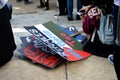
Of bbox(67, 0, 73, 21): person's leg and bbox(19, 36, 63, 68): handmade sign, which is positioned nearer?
bbox(19, 36, 63, 68): handmade sign

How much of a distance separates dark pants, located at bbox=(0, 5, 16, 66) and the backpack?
1193 mm

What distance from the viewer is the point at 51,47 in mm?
3650

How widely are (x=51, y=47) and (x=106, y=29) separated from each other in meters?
0.75

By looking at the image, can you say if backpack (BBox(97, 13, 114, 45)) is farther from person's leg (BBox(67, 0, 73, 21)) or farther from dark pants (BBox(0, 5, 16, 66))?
person's leg (BBox(67, 0, 73, 21))

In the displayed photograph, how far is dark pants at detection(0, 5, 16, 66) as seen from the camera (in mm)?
3412

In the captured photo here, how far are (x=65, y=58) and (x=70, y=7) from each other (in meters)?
3.03

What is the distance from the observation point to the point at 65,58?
→ 11.8 feet

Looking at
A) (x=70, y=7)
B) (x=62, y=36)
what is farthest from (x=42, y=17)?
(x=62, y=36)

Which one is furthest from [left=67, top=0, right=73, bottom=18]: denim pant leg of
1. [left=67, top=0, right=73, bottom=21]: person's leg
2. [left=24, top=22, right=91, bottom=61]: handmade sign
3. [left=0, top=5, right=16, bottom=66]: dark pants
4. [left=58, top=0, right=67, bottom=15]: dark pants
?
[left=0, top=5, right=16, bottom=66]: dark pants

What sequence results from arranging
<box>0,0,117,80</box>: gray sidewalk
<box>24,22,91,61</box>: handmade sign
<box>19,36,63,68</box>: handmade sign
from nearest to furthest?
<box>0,0,117,80</box>: gray sidewalk → <box>19,36,63,68</box>: handmade sign → <box>24,22,91,61</box>: handmade sign

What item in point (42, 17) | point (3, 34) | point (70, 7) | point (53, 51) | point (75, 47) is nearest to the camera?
point (3, 34)

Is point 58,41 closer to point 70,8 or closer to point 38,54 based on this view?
point 38,54

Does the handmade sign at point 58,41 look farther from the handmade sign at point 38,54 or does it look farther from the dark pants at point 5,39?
the dark pants at point 5,39

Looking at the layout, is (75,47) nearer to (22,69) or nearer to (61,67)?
(61,67)
